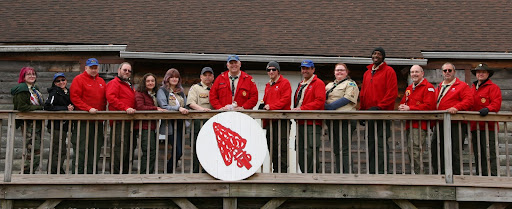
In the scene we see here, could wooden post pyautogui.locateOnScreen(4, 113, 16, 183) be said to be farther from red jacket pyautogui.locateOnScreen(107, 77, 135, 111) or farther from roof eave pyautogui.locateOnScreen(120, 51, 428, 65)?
roof eave pyautogui.locateOnScreen(120, 51, 428, 65)

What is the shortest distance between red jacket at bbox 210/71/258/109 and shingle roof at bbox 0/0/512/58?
246 centimetres

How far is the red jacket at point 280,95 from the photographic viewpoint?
300 inches

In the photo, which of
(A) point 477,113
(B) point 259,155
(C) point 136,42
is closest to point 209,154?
(B) point 259,155

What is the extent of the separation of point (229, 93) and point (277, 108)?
73cm

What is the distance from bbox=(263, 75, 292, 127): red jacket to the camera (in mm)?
7629

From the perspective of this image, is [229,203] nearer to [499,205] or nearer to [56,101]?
[56,101]

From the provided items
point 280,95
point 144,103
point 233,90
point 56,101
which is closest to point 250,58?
point 233,90

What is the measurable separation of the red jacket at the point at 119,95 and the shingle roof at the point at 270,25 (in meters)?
2.64

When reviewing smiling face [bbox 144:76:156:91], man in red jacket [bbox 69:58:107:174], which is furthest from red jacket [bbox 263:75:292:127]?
man in red jacket [bbox 69:58:107:174]

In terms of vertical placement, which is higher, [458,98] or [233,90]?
[233,90]

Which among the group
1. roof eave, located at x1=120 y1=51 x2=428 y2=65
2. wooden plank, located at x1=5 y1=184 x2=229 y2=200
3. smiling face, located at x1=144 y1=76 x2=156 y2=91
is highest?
roof eave, located at x1=120 y1=51 x2=428 y2=65

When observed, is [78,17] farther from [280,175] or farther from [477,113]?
[477,113]

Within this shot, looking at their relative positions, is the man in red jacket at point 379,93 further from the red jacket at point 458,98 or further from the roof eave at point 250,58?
the roof eave at point 250,58

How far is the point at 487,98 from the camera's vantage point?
7.68 meters
